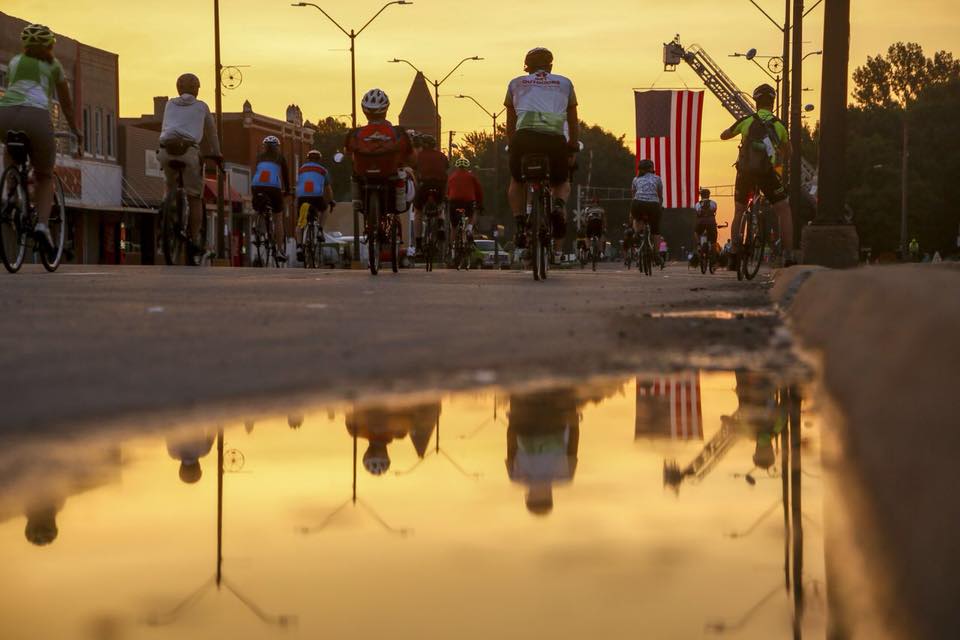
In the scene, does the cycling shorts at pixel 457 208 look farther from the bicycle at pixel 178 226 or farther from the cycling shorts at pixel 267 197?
the bicycle at pixel 178 226

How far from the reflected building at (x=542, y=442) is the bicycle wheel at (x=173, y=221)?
14.7m

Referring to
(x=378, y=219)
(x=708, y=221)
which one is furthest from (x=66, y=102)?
(x=708, y=221)

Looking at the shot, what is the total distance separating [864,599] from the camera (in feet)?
7.01

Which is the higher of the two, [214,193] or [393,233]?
[214,193]

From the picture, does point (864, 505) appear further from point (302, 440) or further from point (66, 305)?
point (66, 305)

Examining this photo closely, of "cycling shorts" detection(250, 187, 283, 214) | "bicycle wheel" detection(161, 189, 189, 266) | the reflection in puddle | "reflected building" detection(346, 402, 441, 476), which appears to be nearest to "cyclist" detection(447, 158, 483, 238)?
"cycling shorts" detection(250, 187, 283, 214)

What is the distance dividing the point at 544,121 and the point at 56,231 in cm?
445

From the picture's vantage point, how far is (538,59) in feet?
49.7

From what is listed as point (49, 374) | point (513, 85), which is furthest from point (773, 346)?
point (513, 85)

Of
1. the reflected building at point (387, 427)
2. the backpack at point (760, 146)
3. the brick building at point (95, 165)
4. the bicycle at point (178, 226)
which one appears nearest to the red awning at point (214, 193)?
the brick building at point (95, 165)

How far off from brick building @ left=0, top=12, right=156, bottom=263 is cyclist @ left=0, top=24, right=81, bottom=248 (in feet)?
147

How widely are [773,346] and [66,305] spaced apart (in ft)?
11.7

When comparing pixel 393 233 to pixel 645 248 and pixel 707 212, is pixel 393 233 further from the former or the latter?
pixel 707 212

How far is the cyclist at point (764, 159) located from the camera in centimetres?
1781
